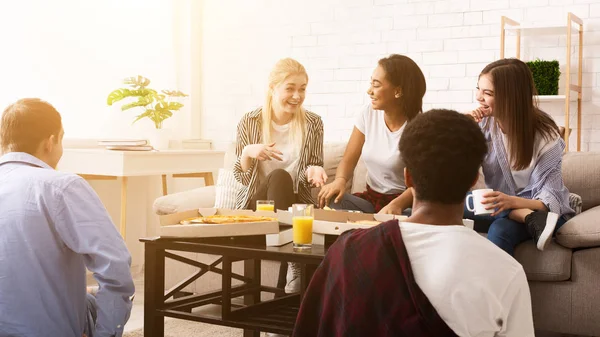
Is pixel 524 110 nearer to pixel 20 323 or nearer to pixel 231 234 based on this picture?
pixel 231 234

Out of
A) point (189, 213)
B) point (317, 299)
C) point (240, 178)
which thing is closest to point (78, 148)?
point (240, 178)

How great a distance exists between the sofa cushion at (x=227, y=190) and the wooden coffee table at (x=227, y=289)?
1041 mm

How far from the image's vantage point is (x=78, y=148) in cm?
442

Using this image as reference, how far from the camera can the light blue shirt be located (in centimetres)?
174

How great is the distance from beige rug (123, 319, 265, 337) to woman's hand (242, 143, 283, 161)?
74cm

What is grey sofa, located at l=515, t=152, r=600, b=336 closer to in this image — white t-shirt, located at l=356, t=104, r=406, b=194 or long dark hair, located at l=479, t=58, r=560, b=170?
long dark hair, located at l=479, t=58, r=560, b=170

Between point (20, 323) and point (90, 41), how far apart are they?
125 inches

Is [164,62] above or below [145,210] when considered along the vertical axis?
above

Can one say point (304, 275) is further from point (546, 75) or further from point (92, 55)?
point (92, 55)

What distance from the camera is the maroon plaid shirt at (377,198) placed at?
314 cm

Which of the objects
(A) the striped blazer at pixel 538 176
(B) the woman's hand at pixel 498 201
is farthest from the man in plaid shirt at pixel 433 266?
(A) the striped blazer at pixel 538 176

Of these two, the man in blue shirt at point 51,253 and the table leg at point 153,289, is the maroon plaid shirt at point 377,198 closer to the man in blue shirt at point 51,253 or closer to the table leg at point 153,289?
the table leg at point 153,289

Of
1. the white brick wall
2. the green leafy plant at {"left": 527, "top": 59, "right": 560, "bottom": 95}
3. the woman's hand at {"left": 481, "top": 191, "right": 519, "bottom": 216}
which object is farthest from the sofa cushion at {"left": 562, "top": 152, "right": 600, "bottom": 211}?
the white brick wall

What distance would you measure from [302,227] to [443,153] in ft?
3.30
